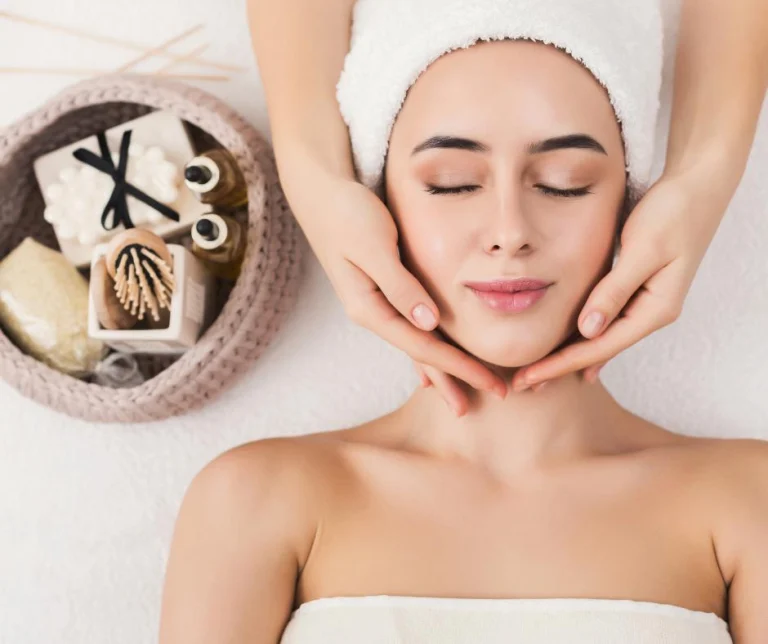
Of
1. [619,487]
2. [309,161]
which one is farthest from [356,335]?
[619,487]

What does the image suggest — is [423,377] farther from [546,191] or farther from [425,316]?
[546,191]

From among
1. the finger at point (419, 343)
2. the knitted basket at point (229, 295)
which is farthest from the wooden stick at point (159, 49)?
the finger at point (419, 343)

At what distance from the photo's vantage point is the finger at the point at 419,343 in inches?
41.1

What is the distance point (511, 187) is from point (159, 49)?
2.72 ft

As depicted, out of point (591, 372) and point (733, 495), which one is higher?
point (591, 372)

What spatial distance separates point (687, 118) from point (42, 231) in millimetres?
1056

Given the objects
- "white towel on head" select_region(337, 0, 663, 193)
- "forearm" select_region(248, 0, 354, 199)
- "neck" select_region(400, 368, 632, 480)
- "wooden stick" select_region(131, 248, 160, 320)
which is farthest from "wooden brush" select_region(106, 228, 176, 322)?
"neck" select_region(400, 368, 632, 480)

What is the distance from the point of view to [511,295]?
998mm

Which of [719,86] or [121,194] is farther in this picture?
[121,194]

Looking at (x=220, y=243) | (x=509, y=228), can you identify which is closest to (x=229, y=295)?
(x=220, y=243)

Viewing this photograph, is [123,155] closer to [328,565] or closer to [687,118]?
[328,565]

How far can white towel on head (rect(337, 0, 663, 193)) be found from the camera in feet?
3.30

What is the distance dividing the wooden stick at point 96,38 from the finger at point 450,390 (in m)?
0.71

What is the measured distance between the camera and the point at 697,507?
3.67 ft
